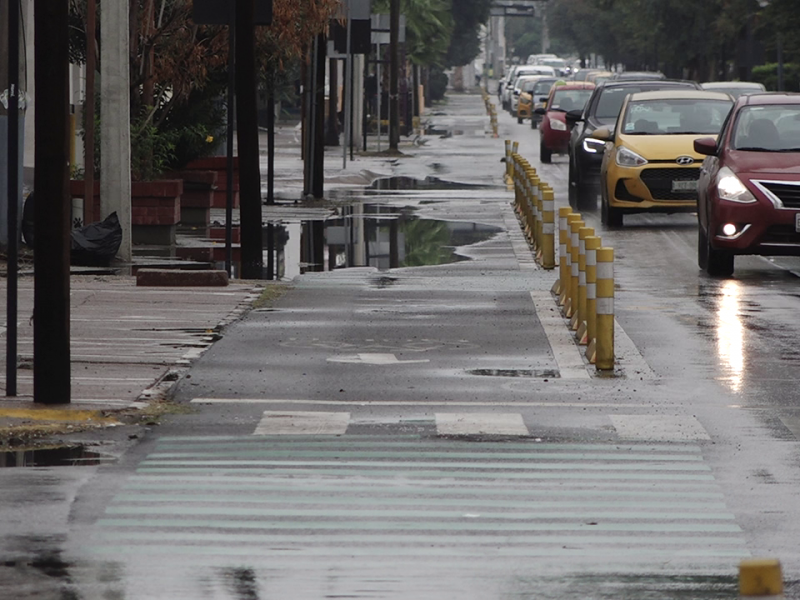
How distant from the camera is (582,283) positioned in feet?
42.1

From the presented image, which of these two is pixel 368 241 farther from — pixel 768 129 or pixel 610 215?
pixel 768 129

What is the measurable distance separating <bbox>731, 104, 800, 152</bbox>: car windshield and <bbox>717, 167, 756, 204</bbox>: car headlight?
2.56 feet

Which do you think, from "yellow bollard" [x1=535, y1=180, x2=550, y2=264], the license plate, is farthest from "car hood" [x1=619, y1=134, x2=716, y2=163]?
"yellow bollard" [x1=535, y1=180, x2=550, y2=264]

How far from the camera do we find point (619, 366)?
38.2ft

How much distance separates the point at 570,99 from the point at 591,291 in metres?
31.7

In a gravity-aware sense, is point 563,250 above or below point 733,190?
below

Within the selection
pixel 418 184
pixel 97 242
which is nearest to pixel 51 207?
pixel 97 242

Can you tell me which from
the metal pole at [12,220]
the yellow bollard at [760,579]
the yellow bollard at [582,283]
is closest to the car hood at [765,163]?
the yellow bollard at [582,283]

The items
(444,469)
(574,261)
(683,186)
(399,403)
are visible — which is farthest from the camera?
(683,186)

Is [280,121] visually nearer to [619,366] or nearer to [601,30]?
[601,30]

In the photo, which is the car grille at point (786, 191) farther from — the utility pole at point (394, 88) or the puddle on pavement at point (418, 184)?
the utility pole at point (394, 88)

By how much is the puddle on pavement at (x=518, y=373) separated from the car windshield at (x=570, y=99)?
1250 inches

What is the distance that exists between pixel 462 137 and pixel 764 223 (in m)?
40.6

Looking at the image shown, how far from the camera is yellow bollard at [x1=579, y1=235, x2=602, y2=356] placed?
38.7ft
